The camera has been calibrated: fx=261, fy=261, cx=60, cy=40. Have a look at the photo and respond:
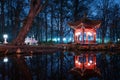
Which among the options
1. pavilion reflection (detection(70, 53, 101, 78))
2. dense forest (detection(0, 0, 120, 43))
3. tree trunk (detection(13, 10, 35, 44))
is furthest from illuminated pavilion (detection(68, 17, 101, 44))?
pavilion reflection (detection(70, 53, 101, 78))

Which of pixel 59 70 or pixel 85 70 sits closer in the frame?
pixel 85 70

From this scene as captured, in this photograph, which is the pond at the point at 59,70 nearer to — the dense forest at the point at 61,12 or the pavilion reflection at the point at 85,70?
the pavilion reflection at the point at 85,70

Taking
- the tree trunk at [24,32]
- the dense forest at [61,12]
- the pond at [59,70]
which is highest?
the dense forest at [61,12]

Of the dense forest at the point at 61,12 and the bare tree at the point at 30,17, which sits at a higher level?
the dense forest at the point at 61,12

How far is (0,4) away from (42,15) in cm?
1714

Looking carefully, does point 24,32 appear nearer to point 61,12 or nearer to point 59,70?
point 59,70

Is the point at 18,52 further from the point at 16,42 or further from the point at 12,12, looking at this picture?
the point at 12,12

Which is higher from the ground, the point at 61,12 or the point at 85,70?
the point at 61,12

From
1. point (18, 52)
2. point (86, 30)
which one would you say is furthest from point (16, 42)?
point (86, 30)

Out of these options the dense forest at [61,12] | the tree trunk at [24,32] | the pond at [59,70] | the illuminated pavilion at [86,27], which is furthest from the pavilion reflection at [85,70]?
the dense forest at [61,12]

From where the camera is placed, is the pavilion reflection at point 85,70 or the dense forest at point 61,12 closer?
the pavilion reflection at point 85,70

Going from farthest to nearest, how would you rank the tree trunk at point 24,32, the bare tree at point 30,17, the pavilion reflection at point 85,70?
the tree trunk at point 24,32
the bare tree at point 30,17
the pavilion reflection at point 85,70

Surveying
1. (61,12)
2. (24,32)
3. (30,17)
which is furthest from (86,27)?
(61,12)

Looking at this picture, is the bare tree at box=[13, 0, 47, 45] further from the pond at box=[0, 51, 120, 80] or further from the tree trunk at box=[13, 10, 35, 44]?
the pond at box=[0, 51, 120, 80]
